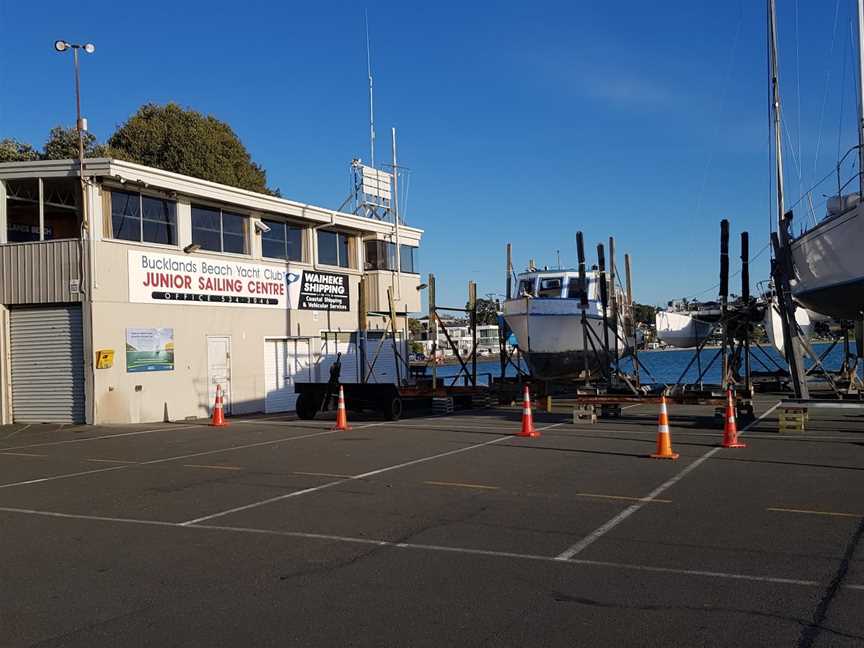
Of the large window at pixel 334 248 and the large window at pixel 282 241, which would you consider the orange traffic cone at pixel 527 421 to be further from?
the large window at pixel 334 248

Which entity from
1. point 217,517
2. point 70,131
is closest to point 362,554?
point 217,517

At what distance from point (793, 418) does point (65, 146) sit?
3515cm

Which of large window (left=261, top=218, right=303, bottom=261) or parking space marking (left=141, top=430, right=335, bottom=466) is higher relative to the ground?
large window (left=261, top=218, right=303, bottom=261)

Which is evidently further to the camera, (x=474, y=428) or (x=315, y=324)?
(x=315, y=324)

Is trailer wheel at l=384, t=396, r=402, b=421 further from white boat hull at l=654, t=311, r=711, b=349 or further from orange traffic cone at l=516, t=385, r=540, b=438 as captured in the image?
white boat hull at l=654, t=311, r=711, b=349

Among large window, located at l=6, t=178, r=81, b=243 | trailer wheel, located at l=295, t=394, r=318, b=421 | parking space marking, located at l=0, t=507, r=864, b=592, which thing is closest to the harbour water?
trailer wheel, located at l=295, t=394, r=318, b=421

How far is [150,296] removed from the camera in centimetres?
2112

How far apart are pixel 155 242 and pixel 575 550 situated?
56.4 ft

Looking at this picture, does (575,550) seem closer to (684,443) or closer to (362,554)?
(362,554)

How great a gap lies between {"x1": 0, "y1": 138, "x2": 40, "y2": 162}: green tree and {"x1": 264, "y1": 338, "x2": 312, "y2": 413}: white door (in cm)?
1868

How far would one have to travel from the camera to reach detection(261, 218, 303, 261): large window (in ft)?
83.6

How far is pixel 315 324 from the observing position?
26.8m

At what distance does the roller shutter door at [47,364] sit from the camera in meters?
20.1

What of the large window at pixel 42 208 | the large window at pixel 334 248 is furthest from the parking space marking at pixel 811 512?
the large window at pixel 334 248
